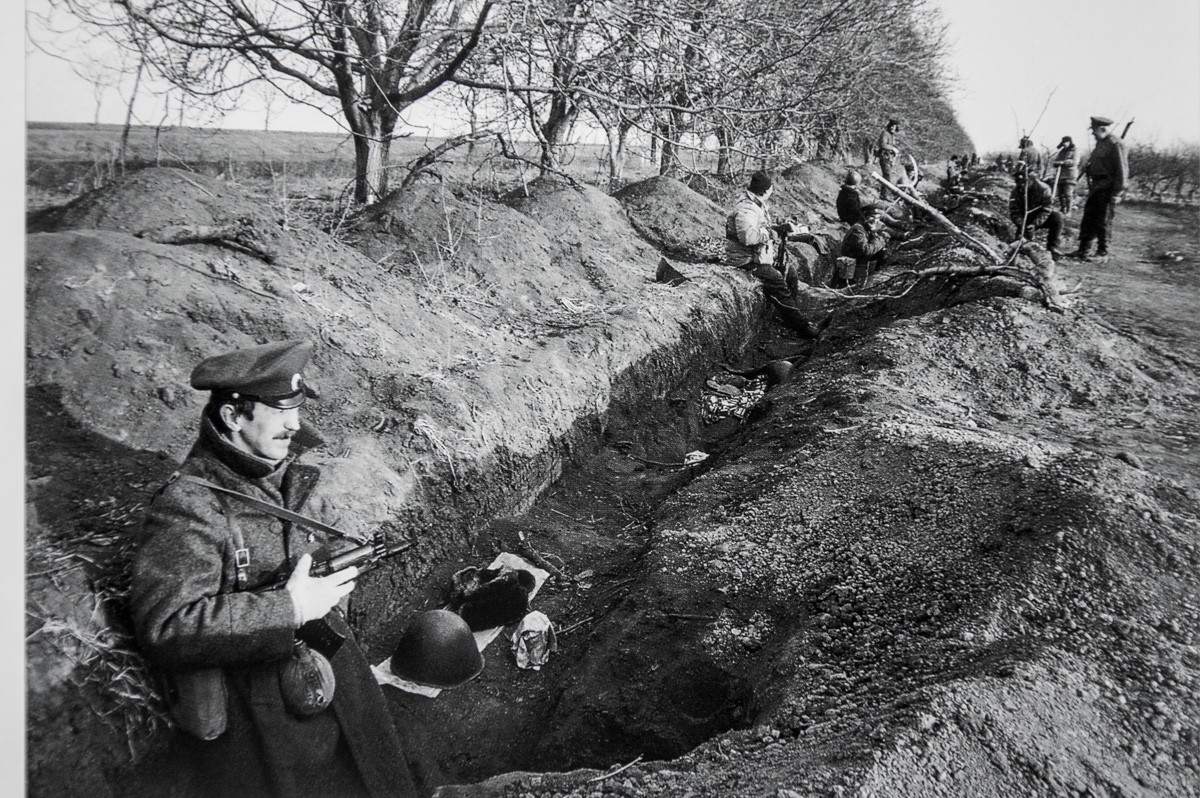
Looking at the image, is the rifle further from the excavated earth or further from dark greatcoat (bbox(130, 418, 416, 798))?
the excavated earth

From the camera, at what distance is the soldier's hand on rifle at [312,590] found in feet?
5.62

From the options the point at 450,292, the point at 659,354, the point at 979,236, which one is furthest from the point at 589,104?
the point at 979,236

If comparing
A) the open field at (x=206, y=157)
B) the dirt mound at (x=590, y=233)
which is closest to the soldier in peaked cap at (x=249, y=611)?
the open field at (x=206, y=157)

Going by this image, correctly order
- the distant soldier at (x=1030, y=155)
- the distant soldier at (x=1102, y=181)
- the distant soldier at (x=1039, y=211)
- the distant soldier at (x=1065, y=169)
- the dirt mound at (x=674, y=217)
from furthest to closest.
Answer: the distant soldier at (x=1065, y=169), the distant soldier at (x=1030, y=155), the dirt mound at (x=674, y=217), the distant soldier at (x=1039, y=211), the distant soldier at (x=1102, y=181)

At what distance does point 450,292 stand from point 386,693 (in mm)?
3197

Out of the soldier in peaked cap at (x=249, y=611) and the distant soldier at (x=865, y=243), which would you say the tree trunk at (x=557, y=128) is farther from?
the soldier in peaked cap at (x=249, y=611)

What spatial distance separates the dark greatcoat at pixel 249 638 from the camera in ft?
5.06

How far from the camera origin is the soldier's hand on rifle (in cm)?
171

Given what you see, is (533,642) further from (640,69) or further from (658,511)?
(640,69)

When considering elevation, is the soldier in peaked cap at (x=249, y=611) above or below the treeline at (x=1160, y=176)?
below

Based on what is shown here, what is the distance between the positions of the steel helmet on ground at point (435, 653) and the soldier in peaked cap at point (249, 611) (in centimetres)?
39

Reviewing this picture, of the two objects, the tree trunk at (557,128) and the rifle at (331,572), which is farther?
the tree trunk at (557,128)

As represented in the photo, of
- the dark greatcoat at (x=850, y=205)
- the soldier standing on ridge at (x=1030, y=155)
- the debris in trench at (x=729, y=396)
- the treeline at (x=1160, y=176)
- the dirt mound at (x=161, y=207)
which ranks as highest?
the treeline at (x=1160, y=176)

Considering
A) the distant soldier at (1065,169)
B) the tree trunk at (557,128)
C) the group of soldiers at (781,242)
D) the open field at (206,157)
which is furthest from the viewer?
the distant soldier at (1065,169)
